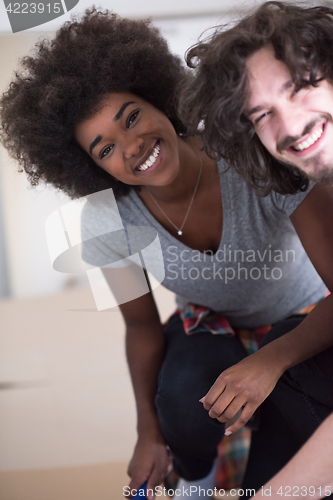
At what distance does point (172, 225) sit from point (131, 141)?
0.59 ft

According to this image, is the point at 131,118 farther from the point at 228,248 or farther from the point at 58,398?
the point at 58,398

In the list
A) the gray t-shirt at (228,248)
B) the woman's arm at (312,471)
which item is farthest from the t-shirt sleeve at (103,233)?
the woman's arm at (312,471)

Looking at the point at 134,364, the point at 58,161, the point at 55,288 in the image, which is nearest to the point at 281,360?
the point at 134,364

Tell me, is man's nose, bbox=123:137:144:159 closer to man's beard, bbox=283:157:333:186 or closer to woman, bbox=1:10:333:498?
woman, bbox=1:10:333:498

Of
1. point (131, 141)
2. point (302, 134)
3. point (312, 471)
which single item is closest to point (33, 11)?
point (131, 141)

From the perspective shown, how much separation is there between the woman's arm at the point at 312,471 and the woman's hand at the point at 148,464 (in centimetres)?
27

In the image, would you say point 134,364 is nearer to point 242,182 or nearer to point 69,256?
point 69,256

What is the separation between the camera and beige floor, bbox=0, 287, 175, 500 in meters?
0.70

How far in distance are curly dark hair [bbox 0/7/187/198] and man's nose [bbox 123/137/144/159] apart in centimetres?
7

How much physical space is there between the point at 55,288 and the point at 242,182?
36cm

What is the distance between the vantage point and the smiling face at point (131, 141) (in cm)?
65

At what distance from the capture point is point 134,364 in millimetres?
767

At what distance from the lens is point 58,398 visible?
710 mm

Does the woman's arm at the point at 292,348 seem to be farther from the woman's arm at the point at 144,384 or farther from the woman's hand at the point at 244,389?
the woman's arm at the point at 144,384
